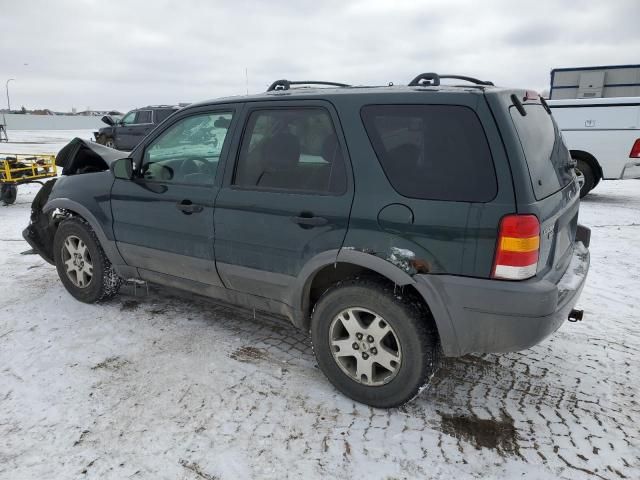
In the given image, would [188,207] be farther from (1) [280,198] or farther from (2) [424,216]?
(2) [424,216]

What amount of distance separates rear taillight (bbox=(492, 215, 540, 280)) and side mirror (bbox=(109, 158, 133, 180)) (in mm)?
2760

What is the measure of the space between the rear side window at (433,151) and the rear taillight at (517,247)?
0.18m

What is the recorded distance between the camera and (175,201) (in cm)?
336

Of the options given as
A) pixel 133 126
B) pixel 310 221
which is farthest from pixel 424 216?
pixel 133 126

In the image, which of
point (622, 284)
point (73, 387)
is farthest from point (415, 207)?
point (622, 284)

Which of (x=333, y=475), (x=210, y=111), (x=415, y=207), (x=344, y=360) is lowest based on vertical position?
(x=333, y=475)

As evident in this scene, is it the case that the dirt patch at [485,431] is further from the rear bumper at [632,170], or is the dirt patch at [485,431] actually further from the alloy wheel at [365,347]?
the rear bumper at [632,170]

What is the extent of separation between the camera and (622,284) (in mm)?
4570

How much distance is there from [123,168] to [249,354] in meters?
1.73

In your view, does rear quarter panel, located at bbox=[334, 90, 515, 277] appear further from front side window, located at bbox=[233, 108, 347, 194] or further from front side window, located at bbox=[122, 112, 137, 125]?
front side window, located at bbox=[122, 112, 137, 125]

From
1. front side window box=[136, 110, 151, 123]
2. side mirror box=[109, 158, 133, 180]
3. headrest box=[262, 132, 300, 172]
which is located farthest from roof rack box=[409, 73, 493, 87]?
front side window box=[136, 110, 151, 123]

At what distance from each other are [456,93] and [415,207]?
0.62 meters

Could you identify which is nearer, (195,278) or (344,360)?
(344,360)

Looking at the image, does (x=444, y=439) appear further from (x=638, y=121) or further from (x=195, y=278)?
(x=638, y=121)
